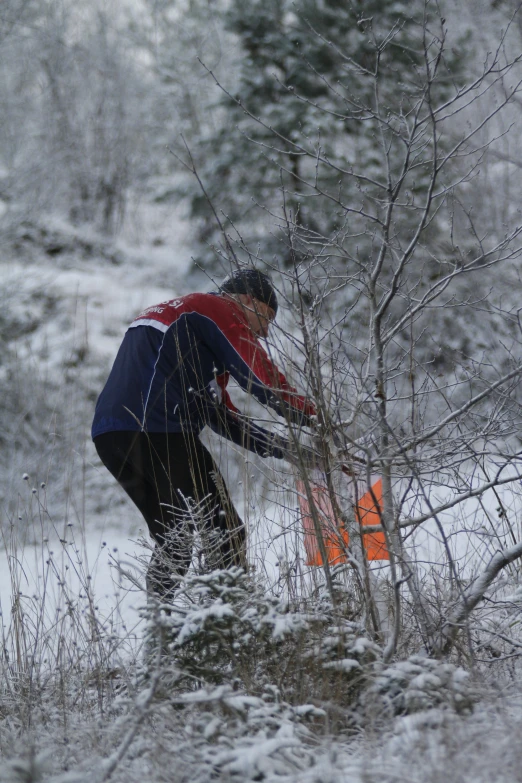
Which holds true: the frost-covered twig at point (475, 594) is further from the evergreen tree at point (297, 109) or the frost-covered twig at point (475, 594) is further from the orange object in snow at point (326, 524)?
the evergreen tree at point (297, 109)

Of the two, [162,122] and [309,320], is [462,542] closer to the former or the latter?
[309,320]

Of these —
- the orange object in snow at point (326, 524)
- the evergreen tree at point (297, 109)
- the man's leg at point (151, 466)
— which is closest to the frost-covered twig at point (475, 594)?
the orange object in snow at point (326, 524)

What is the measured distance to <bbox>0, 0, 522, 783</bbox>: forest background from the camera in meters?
1.75

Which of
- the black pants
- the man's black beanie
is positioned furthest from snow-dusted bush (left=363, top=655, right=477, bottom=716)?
the man's black beanie

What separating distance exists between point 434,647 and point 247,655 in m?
0.52

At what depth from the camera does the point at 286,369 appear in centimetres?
226

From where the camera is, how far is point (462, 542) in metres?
4.66

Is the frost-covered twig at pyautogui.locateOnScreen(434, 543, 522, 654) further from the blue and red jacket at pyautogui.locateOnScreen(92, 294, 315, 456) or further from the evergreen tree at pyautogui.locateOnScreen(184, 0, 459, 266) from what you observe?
the evergreen tree at pyautogui.locateOnScreen(184, 0, 459, 266)

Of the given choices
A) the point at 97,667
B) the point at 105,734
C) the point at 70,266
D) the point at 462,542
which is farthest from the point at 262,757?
the point at 70,266

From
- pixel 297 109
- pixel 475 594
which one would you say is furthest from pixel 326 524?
pixel 297 109

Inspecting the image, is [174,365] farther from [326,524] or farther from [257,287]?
[326,524]

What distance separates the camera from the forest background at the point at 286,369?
1749mm

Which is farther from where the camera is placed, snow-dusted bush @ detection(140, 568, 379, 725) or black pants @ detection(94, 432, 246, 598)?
black pants @ detection(94, 432, 246, 598)

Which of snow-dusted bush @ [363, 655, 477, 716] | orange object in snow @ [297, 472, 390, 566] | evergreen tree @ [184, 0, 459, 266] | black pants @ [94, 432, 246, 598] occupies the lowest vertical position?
snow-dusted bush @ [363, 655, 477, 716]
